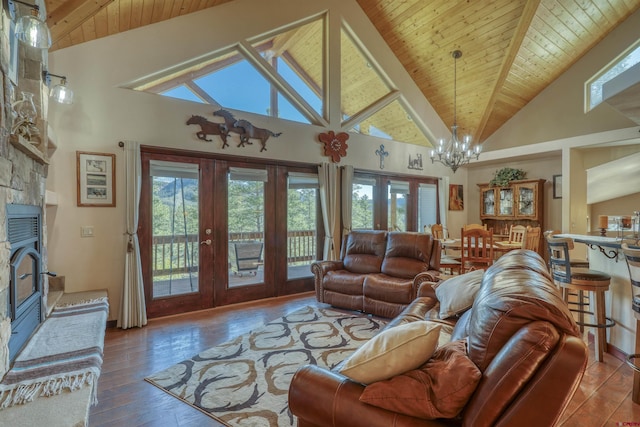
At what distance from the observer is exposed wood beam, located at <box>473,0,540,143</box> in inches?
171

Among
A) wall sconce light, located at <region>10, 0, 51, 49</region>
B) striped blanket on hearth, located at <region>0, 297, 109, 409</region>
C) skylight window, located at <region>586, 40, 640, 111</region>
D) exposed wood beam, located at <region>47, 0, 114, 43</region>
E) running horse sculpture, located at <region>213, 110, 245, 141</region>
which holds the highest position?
skylight window, located at <region>586, 40, 640, 111</region>

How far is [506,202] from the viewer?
6.86m

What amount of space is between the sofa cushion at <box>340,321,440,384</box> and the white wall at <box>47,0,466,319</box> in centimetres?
340

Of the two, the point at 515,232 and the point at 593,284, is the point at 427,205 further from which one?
the point at 593,284

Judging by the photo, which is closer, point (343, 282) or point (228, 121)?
point (343, 282)

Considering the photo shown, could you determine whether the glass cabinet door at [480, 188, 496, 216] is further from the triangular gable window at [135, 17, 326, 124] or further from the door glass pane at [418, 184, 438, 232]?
the triangular gable window at [135, 17, 326, 124]

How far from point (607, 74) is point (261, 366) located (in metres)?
7.04

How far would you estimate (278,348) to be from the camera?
290 cm

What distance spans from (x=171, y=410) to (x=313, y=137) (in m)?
4.07

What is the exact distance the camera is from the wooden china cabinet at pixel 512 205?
643 centimetres

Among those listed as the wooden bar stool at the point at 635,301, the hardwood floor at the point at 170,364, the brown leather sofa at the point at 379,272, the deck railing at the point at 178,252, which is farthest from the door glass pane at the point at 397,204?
the wooden bar stool at the point at 635,301

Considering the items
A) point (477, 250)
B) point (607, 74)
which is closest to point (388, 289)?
point (477, 250)

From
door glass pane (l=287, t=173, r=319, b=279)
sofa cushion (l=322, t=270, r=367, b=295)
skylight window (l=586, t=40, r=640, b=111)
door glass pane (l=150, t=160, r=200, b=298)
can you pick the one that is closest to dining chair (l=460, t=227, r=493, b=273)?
sofa cushion (l=322, t=270, r=367, b=295)

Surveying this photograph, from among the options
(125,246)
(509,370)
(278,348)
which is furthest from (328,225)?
(509,370)
